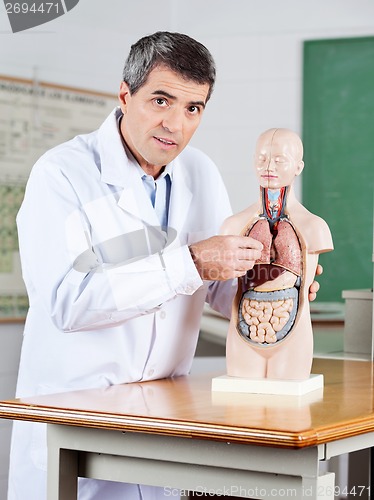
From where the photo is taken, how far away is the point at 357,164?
4.12 meters

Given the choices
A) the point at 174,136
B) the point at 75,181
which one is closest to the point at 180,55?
the point at 174,136

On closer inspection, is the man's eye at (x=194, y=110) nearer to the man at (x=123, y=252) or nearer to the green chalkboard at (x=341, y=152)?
the man at (x=123, y=252)

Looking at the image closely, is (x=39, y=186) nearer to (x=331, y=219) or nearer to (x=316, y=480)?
(x=316, y=480)

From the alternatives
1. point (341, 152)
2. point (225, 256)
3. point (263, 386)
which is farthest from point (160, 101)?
point (341, 152)

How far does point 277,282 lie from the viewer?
202 cm

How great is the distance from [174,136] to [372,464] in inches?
51.3

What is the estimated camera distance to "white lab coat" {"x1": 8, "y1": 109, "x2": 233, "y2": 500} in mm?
1956

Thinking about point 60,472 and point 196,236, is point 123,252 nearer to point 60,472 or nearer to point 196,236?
point 196,236

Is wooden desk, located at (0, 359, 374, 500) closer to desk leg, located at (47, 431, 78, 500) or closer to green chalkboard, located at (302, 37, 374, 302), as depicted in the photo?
desk leg, located at (47, 431, 78, 500)

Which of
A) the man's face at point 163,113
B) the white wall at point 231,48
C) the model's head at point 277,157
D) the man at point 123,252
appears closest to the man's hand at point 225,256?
the man at point 123,252

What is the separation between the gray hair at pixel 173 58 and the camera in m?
2.04

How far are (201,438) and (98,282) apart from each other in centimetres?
50

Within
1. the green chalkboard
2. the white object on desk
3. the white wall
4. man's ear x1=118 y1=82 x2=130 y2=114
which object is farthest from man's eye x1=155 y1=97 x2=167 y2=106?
the green chalkboard

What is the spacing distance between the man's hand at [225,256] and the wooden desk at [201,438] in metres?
0.28
